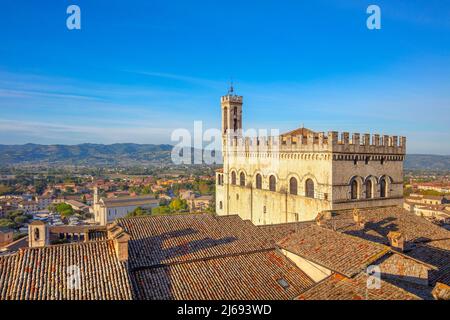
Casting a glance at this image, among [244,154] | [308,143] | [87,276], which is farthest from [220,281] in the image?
[244,154]

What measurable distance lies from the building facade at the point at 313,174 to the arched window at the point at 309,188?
0.21 ft

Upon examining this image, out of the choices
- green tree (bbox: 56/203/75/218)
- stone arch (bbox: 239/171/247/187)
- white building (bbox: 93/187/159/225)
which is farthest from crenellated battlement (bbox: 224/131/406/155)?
green tree (bbox: 56/203/75/218)

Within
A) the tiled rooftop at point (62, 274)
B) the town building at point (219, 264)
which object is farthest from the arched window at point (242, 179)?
the tiled rooftop at point (62, 274)

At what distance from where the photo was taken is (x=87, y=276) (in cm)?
1144

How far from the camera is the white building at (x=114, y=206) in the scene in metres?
77.4

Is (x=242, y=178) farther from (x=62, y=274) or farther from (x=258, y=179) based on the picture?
(x=62, y=274)

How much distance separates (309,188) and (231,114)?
11.9 metres

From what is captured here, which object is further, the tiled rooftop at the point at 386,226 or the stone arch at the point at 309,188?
the stone arch at the point at 309,188

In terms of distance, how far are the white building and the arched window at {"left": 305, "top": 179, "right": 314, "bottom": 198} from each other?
57.8m

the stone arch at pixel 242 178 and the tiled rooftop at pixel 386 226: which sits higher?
the stone arch at pixel 242 178

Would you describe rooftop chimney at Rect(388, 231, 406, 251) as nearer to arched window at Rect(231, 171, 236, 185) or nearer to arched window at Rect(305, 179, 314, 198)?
arched window at Rect(305, 179, 314, 198)

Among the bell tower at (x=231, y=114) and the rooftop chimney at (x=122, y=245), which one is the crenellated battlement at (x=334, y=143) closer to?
the bell tower at (x=231, y=114)
